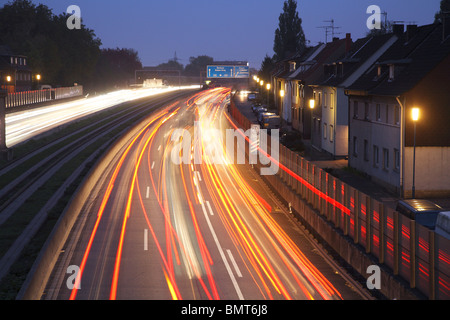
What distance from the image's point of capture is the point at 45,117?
84438 millimetres

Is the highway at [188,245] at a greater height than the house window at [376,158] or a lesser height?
lesser

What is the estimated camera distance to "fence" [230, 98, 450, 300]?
1449 centimetres

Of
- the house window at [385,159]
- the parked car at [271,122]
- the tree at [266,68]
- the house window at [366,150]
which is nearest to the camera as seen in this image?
the house window at [385,159]

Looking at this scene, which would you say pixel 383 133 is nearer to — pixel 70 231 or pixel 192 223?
pixel 192 223

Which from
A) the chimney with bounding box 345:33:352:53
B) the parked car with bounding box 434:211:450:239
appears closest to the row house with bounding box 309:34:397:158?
the chimney with bounding box 345:33:352:53

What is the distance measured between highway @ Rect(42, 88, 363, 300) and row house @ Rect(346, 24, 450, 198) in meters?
7.73

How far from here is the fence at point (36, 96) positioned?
287ft

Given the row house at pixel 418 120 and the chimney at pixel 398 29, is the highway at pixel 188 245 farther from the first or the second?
the chimney at pixel 398 29

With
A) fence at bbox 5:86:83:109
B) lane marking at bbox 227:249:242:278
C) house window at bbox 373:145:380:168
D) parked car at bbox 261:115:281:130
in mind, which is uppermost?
fence at bbox 5:86:83:109

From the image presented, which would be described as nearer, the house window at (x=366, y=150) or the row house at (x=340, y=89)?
the house window at (x=366, y=150)

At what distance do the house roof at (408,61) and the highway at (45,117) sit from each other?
36.8 metres

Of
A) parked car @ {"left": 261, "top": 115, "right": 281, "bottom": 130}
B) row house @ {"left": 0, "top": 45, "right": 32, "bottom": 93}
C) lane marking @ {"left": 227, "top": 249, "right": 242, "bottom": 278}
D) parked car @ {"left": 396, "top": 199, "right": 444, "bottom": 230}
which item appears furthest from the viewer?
row house @ {"left": 0, "top": 45, "right": 32, "bottom": 93}

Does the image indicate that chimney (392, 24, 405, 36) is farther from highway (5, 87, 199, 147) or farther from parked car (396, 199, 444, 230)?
highway (5, 87, 199, 147)

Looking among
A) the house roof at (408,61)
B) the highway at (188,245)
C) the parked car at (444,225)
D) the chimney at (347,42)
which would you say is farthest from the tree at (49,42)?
the parked car at (444,225)
